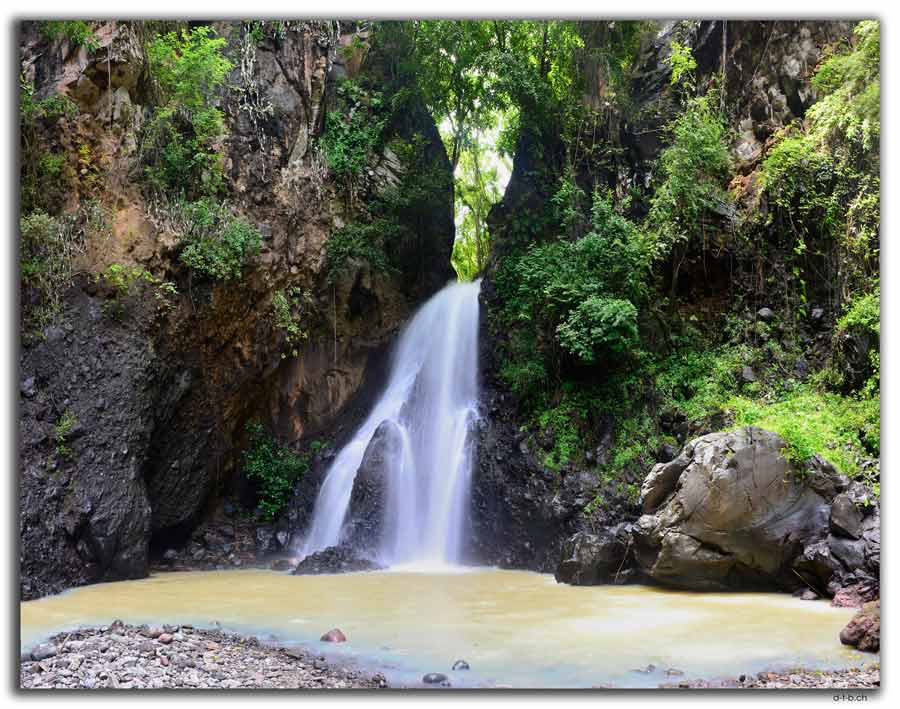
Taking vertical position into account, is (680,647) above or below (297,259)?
below

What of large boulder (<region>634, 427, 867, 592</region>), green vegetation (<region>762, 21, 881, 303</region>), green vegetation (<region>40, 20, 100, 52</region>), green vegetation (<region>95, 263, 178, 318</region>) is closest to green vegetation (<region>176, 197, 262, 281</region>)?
green vegetation (<region>95, 263, 178, 318</region>)

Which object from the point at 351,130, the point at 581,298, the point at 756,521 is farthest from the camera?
the point at 351,130

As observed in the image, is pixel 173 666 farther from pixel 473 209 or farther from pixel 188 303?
pixel 473 209

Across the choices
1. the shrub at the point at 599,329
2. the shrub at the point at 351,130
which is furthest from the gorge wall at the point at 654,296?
the shrub at the point at 351,130

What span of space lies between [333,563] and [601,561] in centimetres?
308

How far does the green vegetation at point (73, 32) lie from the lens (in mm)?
6703

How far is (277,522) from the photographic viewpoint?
1017 cm

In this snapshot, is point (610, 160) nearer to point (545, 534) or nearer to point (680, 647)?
point (545, 534)

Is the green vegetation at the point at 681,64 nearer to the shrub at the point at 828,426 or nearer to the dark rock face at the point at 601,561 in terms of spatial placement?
the shrub at the point at 828,426

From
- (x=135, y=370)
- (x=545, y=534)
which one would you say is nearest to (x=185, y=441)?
(x=135, y=370)

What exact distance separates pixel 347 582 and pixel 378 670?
3329mm

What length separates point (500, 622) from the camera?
5207mm

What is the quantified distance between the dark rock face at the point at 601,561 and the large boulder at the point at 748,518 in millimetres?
554

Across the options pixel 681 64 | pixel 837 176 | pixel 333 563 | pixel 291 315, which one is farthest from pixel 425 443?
pixel 681 64
